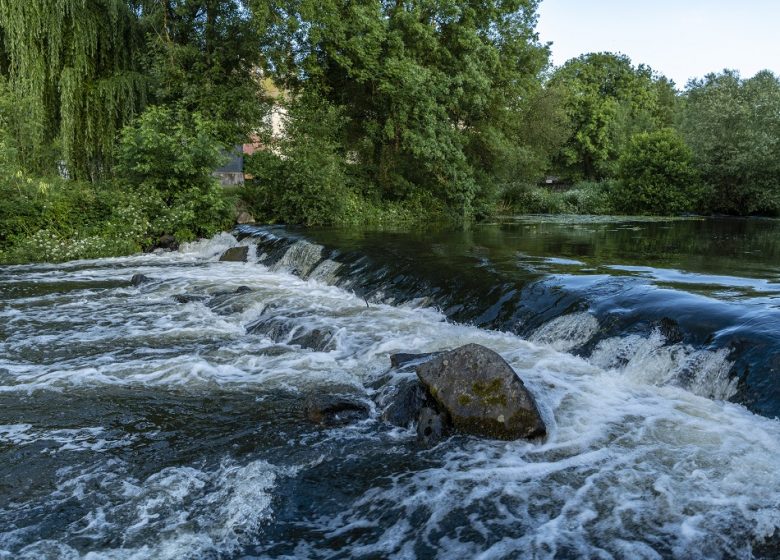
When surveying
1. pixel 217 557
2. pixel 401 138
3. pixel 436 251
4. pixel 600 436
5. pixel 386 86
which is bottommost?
pixel 217 557

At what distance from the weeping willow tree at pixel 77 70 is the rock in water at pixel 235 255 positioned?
6.67 meters

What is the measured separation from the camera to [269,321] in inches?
331

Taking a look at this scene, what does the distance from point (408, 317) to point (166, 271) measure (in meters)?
6.99

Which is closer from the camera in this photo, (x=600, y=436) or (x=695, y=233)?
(x=600, y=436)

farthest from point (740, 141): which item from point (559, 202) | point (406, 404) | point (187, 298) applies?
point (406, 404)

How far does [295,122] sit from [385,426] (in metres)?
18.1

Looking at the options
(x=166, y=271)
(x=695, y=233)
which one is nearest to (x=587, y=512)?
(x=166, y=271)

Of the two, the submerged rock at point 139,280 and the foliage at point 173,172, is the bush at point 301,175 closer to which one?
the foliage at point 173,172

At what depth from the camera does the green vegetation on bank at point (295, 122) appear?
16.5 m

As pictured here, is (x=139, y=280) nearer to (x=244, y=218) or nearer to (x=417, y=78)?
(x=244, y=218)

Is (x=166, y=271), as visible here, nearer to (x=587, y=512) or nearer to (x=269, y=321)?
(x=269, y=321)

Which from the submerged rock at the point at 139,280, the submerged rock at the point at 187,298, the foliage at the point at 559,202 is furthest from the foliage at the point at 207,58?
the foliage at the point at 559,202

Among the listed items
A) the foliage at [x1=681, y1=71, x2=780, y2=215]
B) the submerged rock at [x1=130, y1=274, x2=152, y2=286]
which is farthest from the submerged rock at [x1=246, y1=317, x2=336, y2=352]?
the foliage at [x1=681, y1=71, x2=780, y2=215]

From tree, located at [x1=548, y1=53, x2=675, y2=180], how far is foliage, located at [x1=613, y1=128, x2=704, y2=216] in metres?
7.81
